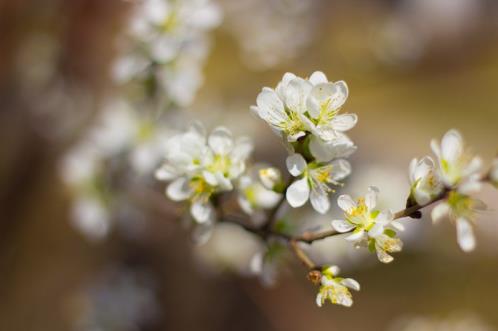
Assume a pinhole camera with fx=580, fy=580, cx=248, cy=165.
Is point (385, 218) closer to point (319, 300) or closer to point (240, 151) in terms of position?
point (319, 300)

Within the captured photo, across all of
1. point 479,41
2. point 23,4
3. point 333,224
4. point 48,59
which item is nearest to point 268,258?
point 333,224

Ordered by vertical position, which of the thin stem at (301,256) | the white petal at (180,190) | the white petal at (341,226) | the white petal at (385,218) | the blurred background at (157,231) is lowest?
the blurred background at (157,231)

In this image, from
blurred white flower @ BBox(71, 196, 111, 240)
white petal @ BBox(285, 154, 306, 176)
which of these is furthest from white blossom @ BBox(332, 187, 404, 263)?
blurred white flower @ BBox(71, 196, 111, 240)

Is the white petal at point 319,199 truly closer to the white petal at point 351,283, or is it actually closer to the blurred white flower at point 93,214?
the white petal at point 351,283

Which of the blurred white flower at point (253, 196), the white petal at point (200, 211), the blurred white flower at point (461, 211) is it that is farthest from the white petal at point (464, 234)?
the white petal at point (200, 211)

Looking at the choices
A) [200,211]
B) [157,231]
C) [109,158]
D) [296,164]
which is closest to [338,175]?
[296,164]

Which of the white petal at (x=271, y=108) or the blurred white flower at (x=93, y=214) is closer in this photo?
the white petal at (x=271, y=108)
